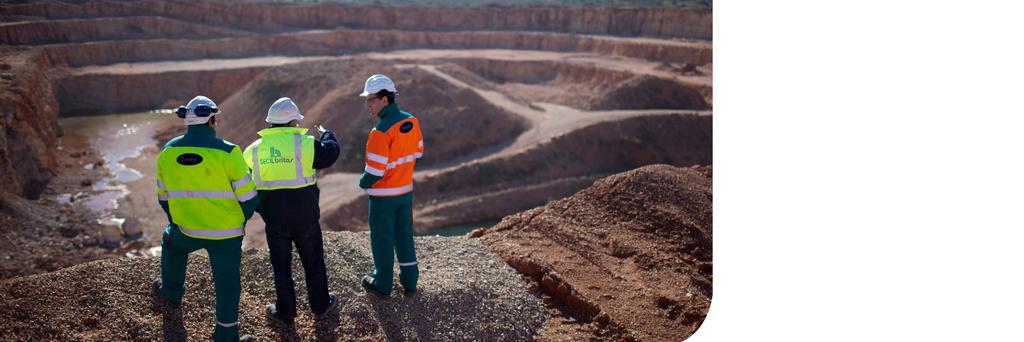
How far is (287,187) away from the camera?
4.73 m

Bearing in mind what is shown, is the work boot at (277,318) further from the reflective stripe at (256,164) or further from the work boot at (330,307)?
the reflective stripe at (256,164)

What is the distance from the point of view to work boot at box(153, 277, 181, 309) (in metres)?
Answer: 4.95

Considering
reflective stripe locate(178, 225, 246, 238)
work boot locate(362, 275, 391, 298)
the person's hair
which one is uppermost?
the person's hair

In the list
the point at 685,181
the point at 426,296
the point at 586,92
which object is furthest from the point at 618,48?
the point at 426,296

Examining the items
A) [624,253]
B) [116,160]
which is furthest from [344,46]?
[624,253]

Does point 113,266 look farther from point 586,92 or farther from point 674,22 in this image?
point 586,92

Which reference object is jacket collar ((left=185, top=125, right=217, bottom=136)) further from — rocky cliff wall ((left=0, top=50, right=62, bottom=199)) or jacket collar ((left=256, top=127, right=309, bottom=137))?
rocky cliff wall ((left=0, top=50, right=62, bottom=199))

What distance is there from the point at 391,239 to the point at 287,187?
989 millimetres

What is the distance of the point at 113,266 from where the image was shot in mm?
5105

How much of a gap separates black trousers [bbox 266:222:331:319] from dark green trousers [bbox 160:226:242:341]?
0.26 meters

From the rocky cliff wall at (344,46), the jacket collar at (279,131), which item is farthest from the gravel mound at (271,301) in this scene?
the rocky cliff wall at (344,46)

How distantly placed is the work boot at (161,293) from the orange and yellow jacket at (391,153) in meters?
1.44

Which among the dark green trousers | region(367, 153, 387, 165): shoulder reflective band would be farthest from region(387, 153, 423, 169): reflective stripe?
the dark green trousers

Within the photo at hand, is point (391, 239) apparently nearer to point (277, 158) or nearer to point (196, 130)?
point (277, 158)
